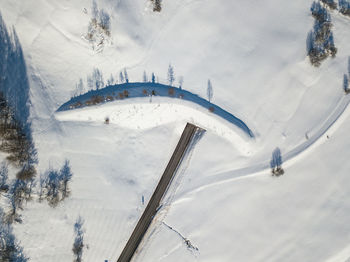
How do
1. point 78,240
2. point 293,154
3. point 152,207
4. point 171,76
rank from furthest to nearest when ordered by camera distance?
point 152,207 → point 293,154 → point 78,240 → point 171,76

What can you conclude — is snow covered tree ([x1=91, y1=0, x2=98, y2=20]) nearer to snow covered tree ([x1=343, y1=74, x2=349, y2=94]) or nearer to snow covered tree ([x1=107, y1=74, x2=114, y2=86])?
snow covered tree ([x1=107, y1=74, x2=114, y2=86])

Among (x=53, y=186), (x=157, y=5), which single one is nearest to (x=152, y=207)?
(x=53, y=186)

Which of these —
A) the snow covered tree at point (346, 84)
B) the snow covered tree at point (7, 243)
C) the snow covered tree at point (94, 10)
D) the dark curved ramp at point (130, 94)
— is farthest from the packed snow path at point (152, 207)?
the snow covered tree at point (346, 84)

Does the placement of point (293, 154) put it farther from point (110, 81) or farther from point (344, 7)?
point (110, 81)

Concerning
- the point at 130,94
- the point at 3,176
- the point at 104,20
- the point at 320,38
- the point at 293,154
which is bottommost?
the point at 293,154

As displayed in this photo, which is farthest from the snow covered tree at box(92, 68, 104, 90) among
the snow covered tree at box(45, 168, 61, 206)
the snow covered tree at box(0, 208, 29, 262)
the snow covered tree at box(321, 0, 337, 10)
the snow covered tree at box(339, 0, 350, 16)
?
the snow covered tree at box(339, 0, 350, 16)

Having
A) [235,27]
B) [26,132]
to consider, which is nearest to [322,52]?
[235,27]

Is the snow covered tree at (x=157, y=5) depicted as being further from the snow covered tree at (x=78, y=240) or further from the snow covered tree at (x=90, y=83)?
the snow covered tree at (x=78, y=240)
